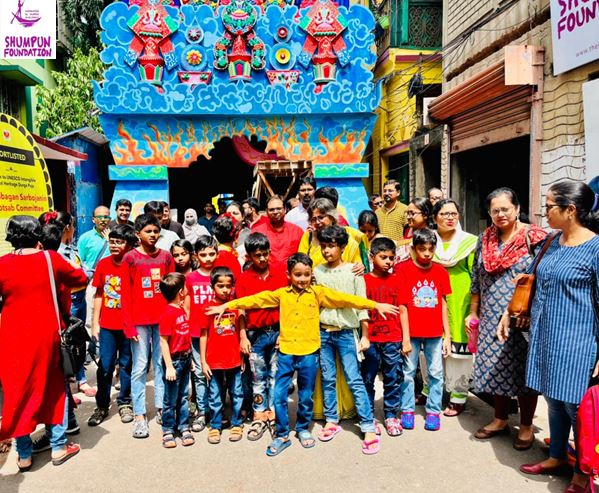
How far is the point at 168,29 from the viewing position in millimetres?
8844

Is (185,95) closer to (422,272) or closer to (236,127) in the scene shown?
(236,127)

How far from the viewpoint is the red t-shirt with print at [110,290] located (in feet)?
12.2

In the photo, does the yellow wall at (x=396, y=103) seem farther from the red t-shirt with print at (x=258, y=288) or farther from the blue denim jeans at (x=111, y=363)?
the blue denim jeans at (x=111, y=363)

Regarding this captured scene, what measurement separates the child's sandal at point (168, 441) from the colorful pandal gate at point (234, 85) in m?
6.84

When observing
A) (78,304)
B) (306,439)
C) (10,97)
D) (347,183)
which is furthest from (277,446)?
(10,97)

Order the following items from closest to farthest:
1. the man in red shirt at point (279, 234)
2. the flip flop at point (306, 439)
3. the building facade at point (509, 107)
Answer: the flip flop at point (306, 439), the man in red shirt at point (279, 234), the building facade at point (509, 107)

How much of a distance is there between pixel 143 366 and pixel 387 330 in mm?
1804

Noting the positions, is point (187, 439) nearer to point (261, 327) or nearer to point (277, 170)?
point (261, 327)

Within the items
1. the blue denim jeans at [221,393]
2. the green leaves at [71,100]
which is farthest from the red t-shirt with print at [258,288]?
the green leaves at [71,100]

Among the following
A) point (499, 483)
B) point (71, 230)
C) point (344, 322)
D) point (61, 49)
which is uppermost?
point (61, 49)

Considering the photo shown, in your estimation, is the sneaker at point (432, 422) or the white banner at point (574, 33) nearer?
the sneaker at point (432, 422)

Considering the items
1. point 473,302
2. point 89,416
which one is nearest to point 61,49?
point 89,416

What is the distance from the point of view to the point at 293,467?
10.1ft

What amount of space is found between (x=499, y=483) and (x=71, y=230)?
3981 mm
